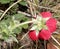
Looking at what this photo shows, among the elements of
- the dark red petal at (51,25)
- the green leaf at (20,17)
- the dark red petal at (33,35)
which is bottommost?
the dark red petal at (33,35)

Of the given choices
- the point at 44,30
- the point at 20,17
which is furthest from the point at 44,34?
the point at 20,17

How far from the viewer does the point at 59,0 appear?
1232mm

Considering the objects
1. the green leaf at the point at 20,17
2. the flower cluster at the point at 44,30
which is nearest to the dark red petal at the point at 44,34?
the flower cluster at the point at 44,30

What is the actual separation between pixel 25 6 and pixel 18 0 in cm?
7

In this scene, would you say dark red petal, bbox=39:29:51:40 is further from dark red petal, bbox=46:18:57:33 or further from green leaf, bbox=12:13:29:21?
green leaf, bbox=12:13:29:21

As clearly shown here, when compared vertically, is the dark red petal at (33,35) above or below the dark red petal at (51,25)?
below

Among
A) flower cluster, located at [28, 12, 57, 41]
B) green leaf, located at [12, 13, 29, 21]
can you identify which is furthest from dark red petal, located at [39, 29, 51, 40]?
green leaf, located at [12, 13, 29, 21]

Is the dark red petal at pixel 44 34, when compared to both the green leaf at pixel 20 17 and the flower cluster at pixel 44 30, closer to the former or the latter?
the flower cluster at pixel 44 30

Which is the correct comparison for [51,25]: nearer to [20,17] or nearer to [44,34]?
[44,34]

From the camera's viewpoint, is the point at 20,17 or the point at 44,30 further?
the point at 20,17

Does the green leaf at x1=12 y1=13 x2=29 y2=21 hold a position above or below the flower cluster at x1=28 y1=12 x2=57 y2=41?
above

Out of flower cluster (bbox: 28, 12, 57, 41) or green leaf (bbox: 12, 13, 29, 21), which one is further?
green leaf (bbox: 12, 13, 29, 21)

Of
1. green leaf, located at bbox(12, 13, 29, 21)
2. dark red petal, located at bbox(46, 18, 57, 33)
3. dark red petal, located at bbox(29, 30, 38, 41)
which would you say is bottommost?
dark red petal, located at bbox(29, 30, 38, 41)

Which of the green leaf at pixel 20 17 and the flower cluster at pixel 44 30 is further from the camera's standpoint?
the green leaf at pixel 20 17
